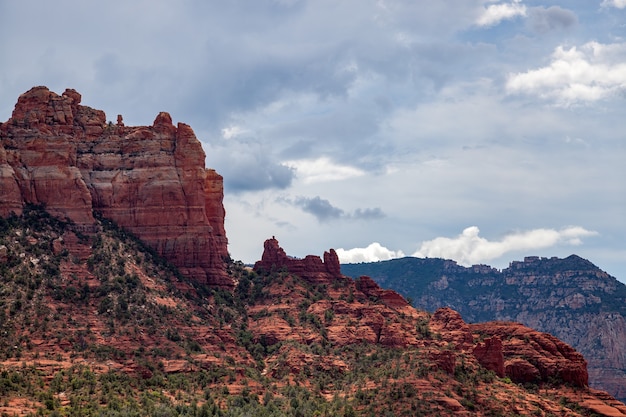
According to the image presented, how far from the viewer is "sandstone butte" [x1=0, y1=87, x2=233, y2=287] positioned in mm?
162000

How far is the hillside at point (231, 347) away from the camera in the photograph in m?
130

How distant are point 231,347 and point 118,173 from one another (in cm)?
3611

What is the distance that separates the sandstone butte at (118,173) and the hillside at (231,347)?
317cm

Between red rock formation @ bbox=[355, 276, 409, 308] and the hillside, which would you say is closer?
the hillside

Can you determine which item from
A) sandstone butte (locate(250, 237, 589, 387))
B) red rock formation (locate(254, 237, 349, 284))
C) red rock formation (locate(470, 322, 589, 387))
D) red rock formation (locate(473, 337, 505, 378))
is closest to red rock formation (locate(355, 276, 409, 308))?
sandstone butte (locate(250, 237, 589, 387))

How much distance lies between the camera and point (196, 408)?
409 feet

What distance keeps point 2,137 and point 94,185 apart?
15.9 m

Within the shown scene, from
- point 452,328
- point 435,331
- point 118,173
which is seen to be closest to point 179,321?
point 118,173

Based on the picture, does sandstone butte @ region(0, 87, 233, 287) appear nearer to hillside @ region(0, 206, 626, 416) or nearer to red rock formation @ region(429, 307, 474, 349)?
hillside @ region(0, 206, 626, 416)

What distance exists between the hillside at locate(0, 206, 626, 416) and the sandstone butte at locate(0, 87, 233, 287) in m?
3.17

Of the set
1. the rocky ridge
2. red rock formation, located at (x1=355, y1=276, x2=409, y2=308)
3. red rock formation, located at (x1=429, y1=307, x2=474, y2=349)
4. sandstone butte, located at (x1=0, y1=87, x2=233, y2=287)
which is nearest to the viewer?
the rocky ridge

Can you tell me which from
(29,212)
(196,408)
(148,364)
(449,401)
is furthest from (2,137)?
(449,401)

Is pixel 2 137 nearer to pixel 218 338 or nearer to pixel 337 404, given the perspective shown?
pixel 218 338

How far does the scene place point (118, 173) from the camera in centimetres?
16900
